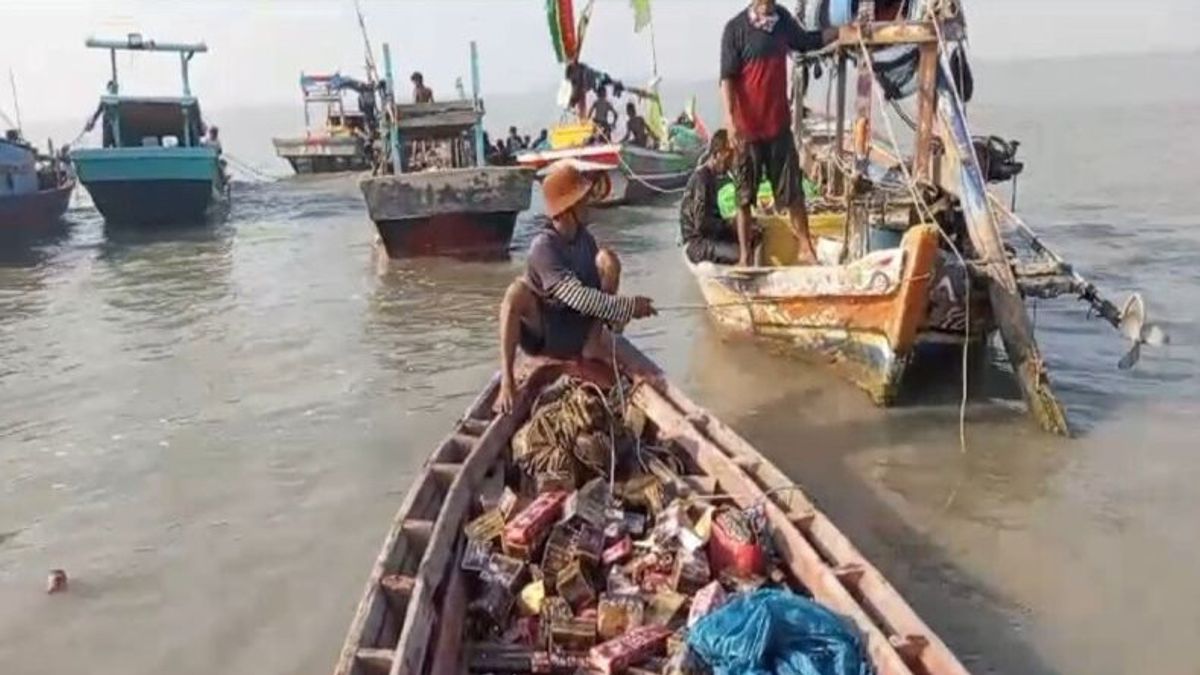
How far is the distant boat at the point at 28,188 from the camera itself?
60.6 feet

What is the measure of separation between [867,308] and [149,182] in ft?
48.1

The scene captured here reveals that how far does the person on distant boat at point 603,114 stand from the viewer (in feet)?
63.9

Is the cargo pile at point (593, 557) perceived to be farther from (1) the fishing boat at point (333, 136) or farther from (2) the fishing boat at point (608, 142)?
(1) the fishing boat at point (333, 136)

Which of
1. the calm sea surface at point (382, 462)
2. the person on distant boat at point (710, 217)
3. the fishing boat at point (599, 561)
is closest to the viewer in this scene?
the fishing boat at point (599, 561)

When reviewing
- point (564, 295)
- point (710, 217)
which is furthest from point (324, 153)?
point (564, 295)

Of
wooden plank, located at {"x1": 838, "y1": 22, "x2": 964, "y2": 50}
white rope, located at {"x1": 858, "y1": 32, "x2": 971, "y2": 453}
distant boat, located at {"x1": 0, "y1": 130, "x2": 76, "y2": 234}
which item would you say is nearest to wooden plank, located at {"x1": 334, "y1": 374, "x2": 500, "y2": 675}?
white rope, located at {"x1": 858, "y1": 32, "x2": 971, "y2": 453}

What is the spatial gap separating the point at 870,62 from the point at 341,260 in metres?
9.96

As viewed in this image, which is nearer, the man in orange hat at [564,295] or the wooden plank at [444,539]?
the wooden plank at [444,539]

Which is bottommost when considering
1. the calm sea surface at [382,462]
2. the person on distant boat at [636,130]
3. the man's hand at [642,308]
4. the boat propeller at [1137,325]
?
the calm sea surface at [382,462]

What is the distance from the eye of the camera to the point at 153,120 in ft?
66.4

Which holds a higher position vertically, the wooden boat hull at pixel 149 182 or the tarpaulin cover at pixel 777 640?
the wooden boat hull at pixel 149 182

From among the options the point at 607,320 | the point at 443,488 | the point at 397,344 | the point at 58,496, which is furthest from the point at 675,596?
the point at 397,344

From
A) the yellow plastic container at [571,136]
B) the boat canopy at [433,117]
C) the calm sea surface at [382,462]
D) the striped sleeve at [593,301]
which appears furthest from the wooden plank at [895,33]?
the yellow plastic container at [571,136]

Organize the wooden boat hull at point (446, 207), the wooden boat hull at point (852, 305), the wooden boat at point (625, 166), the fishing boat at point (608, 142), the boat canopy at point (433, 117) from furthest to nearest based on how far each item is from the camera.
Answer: the wooden boat at point (625, 166)
the fishing boat at point (608, 142)
the boat canopy at point (433, 117)
the wooden boat hull at point (446, 207)
the wooden boat hull at point (852, 305)
